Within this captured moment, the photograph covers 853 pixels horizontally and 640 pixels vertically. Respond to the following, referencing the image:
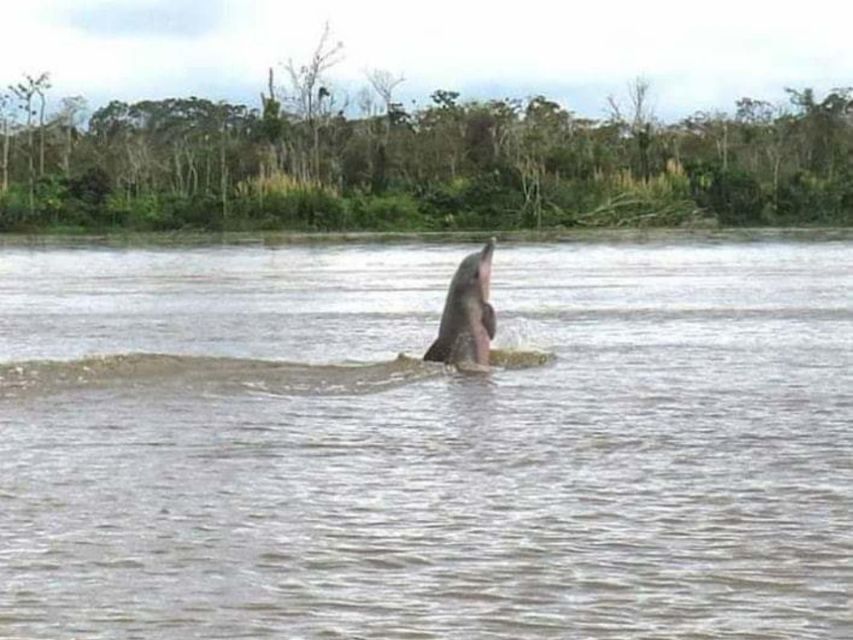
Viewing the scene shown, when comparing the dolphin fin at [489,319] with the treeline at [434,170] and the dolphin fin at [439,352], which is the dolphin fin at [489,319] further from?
the treeline at [434,170]

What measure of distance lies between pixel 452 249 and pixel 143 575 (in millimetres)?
33379

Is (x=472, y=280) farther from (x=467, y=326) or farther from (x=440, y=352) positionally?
(x=440, y=352)

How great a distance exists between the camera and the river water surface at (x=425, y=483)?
584 cm

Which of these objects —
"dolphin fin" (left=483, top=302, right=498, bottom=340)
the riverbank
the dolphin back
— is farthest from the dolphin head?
the riverbank

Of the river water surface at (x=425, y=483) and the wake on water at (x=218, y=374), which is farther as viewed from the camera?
the wake on water at (x=218, y=374)

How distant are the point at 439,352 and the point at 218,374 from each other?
1624mm

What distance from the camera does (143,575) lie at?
6.30 m

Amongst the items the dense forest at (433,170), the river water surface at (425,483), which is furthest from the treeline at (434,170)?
the river water surface at (425,483)

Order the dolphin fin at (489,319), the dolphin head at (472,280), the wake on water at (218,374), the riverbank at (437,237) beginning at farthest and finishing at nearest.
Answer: the riverbank at (437,237) → the dolphin head at (472,280) → the dolphin fin at (489,319) → the wake on water at (218,374)

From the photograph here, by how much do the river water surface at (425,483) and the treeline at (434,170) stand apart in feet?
118

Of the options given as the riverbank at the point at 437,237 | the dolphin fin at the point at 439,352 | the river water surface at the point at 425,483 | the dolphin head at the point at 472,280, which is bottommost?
the river water surface at the point at 425,483

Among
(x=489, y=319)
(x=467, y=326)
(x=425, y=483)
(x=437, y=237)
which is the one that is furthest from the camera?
(x=437, y=237)

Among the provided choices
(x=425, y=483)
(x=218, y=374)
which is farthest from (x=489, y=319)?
(x=425, y=483)

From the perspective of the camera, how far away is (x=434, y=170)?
6044 cm
